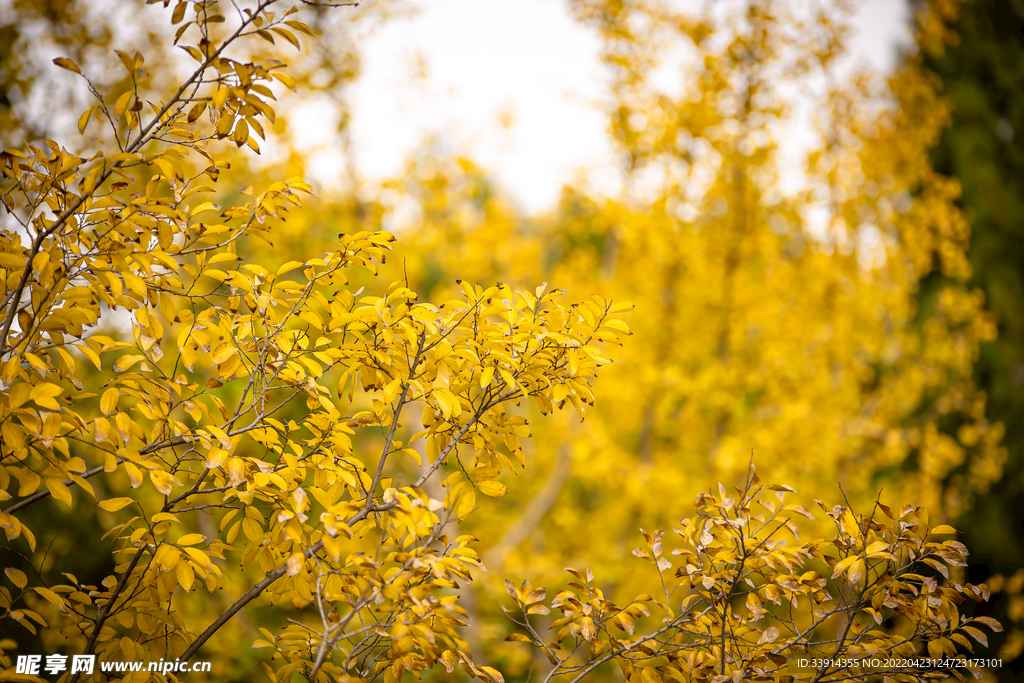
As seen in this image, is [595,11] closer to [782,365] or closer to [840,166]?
[840,166]

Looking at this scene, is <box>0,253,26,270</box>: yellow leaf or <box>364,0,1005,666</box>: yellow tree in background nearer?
<box>0,253,26,270</box>: yellow leaf

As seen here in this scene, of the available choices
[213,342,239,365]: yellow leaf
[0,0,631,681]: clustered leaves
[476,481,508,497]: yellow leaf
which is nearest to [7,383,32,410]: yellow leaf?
[0,0,631,681]: clustered leaves

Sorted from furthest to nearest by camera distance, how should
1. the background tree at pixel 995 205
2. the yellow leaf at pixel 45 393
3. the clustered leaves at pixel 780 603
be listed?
the background tree at pixel 995 205 → the clustered leaves at pixel 780 603 → the yellow leaf at pixel 45 393

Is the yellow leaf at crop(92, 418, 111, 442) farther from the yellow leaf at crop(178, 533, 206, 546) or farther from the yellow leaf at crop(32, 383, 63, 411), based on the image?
the yellow leaf at crop(178, 533, 206, 546)

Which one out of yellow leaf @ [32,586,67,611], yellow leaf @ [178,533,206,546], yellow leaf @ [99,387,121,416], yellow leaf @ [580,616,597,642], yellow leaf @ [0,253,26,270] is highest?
yellow leaf @ [0,253,26,270]

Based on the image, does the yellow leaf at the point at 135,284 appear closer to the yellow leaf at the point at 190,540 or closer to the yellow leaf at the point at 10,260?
the yellow leaf at the point at 10,260

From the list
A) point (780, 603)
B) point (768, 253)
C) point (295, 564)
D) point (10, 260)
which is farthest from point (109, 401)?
point (768, 253)

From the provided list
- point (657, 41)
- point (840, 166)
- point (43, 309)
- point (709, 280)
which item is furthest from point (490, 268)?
point (43, 309)

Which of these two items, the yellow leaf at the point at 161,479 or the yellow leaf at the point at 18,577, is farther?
the yellow leaf at the point at 18,577

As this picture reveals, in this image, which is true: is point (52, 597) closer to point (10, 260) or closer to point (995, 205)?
point (10, 260)

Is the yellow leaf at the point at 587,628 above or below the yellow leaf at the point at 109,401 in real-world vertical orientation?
below

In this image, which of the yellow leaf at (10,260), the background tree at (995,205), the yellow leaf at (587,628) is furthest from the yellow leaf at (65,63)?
the background tree at (995,205)

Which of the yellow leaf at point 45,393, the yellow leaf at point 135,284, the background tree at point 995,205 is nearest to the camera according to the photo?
the yellow leaf at point 45,393

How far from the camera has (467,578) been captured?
120 cm
